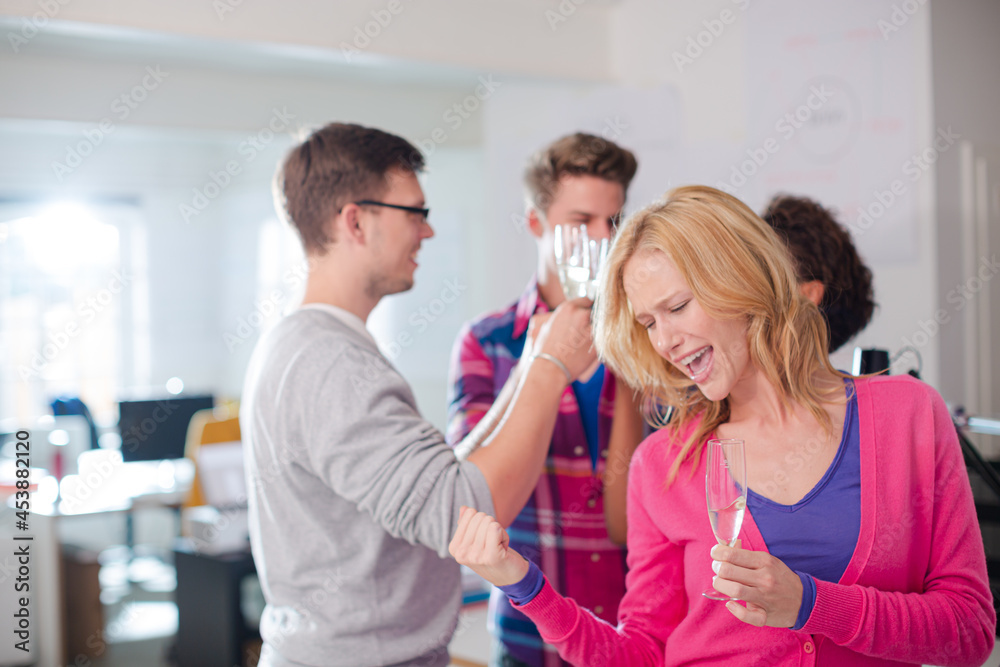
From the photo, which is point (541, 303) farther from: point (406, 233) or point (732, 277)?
point (732, 277)

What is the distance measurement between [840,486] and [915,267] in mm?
1954

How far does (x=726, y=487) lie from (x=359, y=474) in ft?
1.94

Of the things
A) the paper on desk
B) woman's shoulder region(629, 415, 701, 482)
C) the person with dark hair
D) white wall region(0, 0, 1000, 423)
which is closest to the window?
white wall region(0, 0, 1000, 423)

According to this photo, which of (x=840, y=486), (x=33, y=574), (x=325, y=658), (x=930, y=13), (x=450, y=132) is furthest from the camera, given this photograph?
(x=450, y=132)

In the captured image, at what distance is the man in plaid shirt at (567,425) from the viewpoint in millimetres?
1691

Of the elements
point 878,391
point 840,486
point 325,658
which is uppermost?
point 878,391

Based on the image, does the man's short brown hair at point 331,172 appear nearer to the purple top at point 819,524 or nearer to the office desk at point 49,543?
the purple top at point 819,524

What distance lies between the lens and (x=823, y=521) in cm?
121

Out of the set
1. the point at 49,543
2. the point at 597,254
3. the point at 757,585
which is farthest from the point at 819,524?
the point at 49,543

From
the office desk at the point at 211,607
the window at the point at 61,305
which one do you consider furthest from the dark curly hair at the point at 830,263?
the window at the point at 61,305

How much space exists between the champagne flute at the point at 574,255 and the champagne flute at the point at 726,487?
52 cm

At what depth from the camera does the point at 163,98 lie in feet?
15.6

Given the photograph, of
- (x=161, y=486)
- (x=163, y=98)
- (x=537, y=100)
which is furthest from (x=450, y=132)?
(x=161, y=486)

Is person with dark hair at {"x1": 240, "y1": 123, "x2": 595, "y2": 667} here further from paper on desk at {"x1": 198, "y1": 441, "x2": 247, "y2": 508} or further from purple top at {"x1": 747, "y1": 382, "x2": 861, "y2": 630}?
paper on desk at {"x1": 198, "y1": 441, "x2": 247, "y2": 508}
